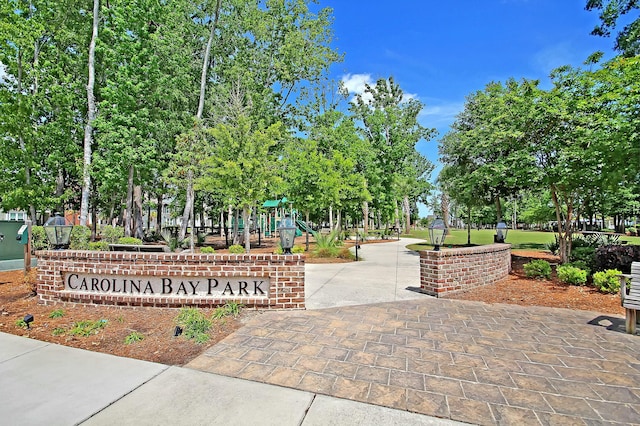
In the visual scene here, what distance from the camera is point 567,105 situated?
796 centimetres

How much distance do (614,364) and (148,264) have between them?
6.07 metres

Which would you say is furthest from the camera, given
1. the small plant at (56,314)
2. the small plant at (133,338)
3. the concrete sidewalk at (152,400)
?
the small plant at (56,314)

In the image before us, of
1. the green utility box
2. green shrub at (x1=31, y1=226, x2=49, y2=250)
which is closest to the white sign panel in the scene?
the green utility box

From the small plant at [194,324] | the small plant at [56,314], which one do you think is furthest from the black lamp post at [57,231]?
the small plant at [194,324]

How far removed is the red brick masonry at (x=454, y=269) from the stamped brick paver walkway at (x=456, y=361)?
116 centimetres

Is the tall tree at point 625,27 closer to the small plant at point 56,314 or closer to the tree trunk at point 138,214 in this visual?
the small plant at point 56,314

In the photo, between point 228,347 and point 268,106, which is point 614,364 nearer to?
point 228,347

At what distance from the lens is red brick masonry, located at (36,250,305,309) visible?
506 centimetres

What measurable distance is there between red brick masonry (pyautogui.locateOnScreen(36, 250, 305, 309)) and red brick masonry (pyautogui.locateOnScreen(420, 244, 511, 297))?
2.69 m

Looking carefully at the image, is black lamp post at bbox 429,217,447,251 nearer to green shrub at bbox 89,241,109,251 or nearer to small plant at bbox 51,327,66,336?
small plant at bbox 51,327,66,336

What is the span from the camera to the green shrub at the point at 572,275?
6.89 meters

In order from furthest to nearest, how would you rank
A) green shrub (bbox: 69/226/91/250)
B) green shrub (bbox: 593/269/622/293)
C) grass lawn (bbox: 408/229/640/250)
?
grass lawn (bbox: 408/229/640/250) → green shrub (bbox: 69/226/91/250) → green shrub (bbox: 593/269/622/293)

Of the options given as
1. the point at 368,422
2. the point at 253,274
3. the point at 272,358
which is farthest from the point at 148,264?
the point at 368,422

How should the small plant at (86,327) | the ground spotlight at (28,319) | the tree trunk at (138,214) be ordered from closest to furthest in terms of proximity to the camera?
the small plant at (86,327), the ground spotlight at (28,319), the tree trunk at (138,214)
